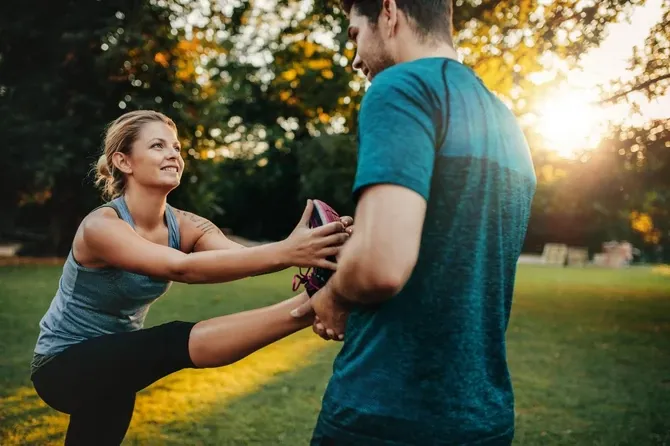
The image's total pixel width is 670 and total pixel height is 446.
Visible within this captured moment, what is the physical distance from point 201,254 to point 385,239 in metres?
1.37

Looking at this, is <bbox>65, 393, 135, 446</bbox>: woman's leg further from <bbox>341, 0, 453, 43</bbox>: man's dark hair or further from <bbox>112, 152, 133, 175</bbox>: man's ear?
<bbox>341, 0, 453, 43</bbox>: man's dark hair

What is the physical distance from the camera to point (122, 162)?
10.8 feet

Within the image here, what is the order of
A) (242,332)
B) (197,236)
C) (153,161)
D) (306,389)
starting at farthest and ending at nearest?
(306,389) → (197,236) → (153,161) → (242,332)

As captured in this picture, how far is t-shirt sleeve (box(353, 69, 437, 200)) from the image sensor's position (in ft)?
4.97

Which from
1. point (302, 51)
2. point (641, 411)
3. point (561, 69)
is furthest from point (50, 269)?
point (641, 411)

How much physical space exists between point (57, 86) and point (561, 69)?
20.4 m

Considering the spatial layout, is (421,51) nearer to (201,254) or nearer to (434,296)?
(434,296)

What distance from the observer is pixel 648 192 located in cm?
1650

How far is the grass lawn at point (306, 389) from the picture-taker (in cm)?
565

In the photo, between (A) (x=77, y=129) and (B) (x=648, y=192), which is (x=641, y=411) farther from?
(A) (x=77, y=129)

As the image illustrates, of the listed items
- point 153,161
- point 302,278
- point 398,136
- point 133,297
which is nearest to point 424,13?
point 398,136


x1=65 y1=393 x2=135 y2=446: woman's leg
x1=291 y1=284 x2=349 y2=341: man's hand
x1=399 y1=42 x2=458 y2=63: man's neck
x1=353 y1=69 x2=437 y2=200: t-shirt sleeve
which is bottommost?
x1=65 y1=393 x2=135 y2=446: woman's leg

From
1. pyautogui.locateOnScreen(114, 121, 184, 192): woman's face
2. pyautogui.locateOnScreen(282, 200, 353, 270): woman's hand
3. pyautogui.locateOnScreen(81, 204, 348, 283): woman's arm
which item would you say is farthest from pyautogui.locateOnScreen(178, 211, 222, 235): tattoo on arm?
pyautogui.locateOnScreen(282, 200, 353, 270): woman's hand

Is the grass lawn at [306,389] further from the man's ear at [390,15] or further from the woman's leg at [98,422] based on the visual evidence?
the man's ear at [390,15]
